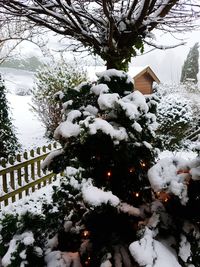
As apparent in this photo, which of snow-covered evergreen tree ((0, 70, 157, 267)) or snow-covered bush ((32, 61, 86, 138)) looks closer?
snow-covered evergreen tree ((0, 70, 157, 267))

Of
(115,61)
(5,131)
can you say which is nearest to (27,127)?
(5,131)

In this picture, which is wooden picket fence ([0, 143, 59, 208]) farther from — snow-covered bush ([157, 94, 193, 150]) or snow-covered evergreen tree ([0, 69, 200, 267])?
snow-covered bush ([157, 94, 193, 150])

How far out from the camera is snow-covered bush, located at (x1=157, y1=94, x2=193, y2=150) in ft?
35.3

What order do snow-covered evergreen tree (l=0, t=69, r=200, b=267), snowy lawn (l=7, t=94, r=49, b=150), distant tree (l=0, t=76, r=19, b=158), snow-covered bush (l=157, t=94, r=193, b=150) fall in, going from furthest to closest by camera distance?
snow-covered bush (l=157, t=94, r=193, b=150)
snowy lawn (l=7, t=94, r=49, b=150)
distant tree (l=0, t=76, r=19, b=158)
snow-covered evergreen tree (l=0, t=69, r=200, b=267)

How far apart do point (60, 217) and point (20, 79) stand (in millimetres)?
34838

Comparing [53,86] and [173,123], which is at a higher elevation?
[53,86]

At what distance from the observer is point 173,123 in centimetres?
1083

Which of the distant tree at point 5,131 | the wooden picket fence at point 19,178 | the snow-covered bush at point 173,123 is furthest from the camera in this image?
the snow-covered bush at point 173,123

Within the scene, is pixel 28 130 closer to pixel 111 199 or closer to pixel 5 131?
pixel 5 131

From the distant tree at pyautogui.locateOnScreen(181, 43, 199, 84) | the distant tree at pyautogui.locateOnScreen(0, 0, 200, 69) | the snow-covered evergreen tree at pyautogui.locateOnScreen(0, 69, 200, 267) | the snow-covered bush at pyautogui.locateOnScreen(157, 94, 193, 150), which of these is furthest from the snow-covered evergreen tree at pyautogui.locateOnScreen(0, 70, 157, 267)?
the distant tree at pyautogui.locateOnScreen(181, 43, 199, 84)

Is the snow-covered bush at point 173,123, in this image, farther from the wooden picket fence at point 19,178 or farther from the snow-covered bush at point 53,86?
the wooden picket fence at point 19,178

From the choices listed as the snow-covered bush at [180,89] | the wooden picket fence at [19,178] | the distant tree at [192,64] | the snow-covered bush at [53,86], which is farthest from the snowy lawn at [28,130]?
the distant tree at [192,64]

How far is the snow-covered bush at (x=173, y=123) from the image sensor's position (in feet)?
35.3

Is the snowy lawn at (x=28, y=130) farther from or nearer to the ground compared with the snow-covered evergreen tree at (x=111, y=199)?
nearer to the ground
